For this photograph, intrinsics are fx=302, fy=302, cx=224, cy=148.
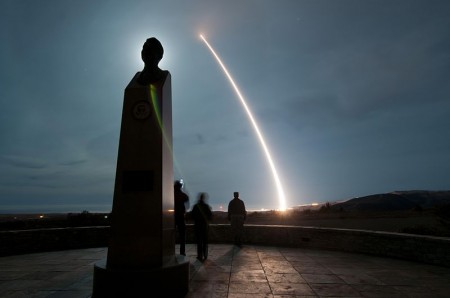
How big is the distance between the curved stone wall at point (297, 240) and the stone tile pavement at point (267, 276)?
384mm

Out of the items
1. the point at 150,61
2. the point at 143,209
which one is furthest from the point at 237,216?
the point at 150,61

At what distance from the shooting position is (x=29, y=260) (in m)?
8.09

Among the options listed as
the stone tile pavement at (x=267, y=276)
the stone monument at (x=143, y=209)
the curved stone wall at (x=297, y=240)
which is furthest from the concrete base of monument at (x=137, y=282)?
the curved stone wall at (x=297, y=240)

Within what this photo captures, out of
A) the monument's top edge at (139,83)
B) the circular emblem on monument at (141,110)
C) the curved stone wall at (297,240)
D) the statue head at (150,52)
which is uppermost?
the statue head at (150,52)

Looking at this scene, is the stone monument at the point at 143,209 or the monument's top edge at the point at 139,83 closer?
the stone monument at the point at 143,209

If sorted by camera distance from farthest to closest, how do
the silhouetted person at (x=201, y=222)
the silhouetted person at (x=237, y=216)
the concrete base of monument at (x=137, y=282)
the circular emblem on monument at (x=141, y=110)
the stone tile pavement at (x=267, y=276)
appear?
the silhouetted person at (x=237, y=216), the silhouetted person at (x=201, y=222), the circular emblem on monument at (x=141, y=110), the stone tile pavement at (x=267, y=276), the concrete base of monument at (x=137, y=282)

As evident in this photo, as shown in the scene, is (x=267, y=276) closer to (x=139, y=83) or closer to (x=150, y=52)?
(x=139, y=83)

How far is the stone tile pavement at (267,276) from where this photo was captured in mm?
4969

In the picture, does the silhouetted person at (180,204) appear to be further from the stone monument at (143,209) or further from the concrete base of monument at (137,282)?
the concrete base of monument at (137,282)

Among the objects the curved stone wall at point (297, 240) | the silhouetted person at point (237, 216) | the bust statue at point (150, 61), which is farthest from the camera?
the silhouetted person at point (237, 216)

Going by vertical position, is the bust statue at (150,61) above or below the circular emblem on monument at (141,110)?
above

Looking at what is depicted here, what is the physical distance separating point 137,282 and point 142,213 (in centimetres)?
100

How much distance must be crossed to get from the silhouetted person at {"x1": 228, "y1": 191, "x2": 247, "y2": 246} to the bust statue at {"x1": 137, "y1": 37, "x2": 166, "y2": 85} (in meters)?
5.90

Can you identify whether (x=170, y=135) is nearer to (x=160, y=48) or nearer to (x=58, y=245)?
(x=160, y=48)
